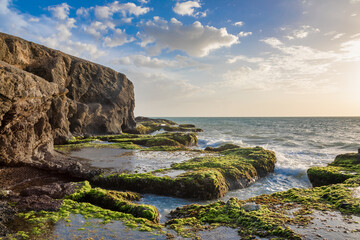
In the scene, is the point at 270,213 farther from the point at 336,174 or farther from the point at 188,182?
the point at 336,174

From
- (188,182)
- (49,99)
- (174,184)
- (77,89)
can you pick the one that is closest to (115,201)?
(174,184)

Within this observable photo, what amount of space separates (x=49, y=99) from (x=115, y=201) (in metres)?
10.8

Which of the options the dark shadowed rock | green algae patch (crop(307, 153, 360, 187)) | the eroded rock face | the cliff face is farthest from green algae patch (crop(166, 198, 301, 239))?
the cliff face

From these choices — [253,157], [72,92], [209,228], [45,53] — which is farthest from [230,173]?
[72,92]

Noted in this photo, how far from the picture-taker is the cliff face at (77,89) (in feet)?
80.8

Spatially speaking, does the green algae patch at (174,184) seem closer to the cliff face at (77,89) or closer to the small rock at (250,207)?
the small rock at (250,207)

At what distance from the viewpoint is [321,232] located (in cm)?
718

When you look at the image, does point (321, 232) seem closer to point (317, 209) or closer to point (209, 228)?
point (317, 209)

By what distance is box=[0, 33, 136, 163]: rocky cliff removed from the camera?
12.7m

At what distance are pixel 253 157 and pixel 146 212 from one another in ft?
42.1

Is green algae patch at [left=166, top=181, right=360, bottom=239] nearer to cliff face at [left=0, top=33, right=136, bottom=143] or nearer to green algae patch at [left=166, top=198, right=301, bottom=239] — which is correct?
green algae patch at [left=166, top=198, right=301, bottom=239]

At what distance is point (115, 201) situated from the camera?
31.0 ft

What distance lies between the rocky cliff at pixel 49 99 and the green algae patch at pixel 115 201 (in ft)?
20.3

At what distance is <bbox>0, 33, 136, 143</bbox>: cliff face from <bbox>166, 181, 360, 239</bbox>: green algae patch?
1630 centimetres
